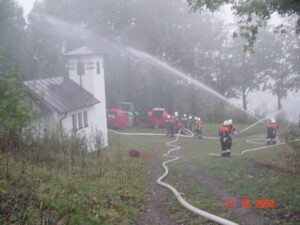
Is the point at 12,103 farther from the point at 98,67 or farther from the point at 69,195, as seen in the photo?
the point at 98,67

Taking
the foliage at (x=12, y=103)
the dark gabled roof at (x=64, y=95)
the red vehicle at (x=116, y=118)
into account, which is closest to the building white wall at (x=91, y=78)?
the dark gabled roof at (x=64, y=95)

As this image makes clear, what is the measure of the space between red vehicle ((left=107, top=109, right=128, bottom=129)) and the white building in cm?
549

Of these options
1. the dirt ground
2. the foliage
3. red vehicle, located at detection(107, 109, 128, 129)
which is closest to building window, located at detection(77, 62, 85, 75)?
red vehicle, located at detection(107, 109, 128, 129)

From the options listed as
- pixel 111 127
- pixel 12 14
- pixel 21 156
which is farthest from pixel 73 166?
pixel 12 14

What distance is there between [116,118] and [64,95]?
9920 mm

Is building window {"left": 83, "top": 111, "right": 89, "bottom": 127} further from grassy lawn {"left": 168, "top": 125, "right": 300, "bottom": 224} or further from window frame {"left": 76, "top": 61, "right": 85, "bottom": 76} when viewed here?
grassy lawn {"left": 168, "top": 125, "right": 300, "bottom": 224}

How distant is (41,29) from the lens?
39469mm

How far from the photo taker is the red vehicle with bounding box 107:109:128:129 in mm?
31406

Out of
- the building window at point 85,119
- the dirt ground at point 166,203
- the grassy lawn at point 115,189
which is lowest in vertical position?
the dirt ground at point 166,203

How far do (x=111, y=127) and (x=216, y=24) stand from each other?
638 inches

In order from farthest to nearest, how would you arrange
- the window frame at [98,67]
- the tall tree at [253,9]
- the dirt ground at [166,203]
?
1. the window frame at [98,67]
2. the tall tree at [253,9]
3. the dirt ground at [166,203]

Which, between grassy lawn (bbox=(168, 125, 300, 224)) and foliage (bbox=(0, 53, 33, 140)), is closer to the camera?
grassy lawn (bbox=(168, 125, 300, 224))

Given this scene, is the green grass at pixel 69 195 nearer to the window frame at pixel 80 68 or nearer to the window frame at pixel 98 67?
the window frame at pixel 80 68

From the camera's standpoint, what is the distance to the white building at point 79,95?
778 inches
